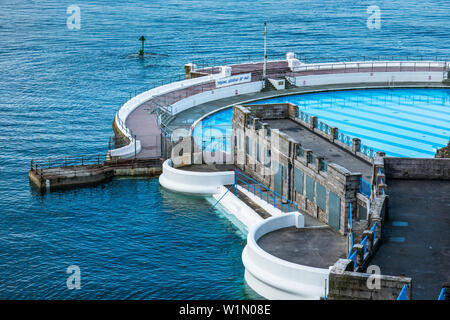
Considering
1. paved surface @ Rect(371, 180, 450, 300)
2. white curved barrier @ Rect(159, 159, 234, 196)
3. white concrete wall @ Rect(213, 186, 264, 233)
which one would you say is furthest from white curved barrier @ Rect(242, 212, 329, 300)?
white curved barrier @ Rect(159, 159, 234, 196)

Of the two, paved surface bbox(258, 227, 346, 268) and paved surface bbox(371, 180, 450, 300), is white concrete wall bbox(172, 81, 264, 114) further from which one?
paved surface bbox(371, 180, 450, 300)

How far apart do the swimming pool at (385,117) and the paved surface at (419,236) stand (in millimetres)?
27782

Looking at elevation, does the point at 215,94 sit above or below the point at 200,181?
above

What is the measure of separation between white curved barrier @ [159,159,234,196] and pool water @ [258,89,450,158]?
58.3 feet

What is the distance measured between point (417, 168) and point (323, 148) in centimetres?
1472

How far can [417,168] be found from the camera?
4559 cm

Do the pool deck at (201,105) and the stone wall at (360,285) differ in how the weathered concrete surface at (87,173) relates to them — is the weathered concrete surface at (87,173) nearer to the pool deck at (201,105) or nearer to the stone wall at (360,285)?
the pool deck at (201,105)

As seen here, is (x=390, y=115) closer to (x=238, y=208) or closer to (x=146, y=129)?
(x=146, y=129)

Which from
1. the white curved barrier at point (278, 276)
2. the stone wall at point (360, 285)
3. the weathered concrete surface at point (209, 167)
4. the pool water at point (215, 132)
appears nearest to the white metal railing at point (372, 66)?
the pool water at point (215, 132)

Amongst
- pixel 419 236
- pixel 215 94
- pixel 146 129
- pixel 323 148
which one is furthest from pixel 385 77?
pixel 419 236

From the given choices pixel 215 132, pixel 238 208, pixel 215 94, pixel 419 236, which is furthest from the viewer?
pixel 215 94

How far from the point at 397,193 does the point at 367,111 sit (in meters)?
44.6

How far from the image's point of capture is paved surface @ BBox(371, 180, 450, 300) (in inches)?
1337

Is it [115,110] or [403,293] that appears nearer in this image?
[403,293]
